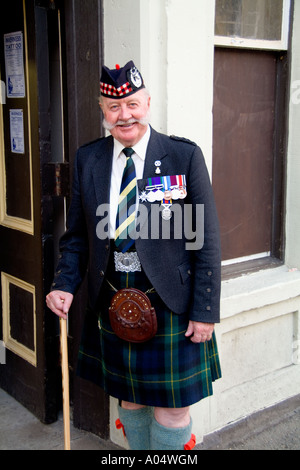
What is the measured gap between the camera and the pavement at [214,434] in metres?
3.13

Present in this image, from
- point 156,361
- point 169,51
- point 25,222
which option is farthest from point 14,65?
point 156,361

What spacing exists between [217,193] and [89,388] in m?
1.27

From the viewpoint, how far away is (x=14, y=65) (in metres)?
3.18

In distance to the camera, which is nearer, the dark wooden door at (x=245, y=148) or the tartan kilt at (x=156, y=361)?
the tartan kilt at (x=156, y=361)

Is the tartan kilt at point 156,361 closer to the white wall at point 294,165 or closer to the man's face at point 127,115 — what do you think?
the man's face at point 127,115

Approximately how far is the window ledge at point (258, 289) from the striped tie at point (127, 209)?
0.87 m

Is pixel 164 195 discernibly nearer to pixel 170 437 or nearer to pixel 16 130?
pixel 170 437

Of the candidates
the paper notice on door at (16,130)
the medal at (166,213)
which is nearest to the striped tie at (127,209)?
the medal at (166,213)

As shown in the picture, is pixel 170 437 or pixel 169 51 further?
pixel 169 51

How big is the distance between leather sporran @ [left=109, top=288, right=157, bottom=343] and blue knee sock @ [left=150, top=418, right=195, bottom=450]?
0.44 m

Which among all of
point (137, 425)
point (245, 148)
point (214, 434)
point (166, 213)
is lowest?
point (214, 434)

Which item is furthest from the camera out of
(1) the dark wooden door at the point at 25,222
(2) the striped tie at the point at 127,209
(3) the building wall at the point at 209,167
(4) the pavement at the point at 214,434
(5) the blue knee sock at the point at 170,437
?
(4) the pavement at the point at 214,434

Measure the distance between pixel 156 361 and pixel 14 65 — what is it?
5.84 feet

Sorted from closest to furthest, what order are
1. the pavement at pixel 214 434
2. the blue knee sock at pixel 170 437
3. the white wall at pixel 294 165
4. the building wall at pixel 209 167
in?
1. the blue knee sock at pixel 170 437
2. the building wall at pixel 209 167
3. the pavement at pixel 214 434
4. the white wall at pixel 294 165
